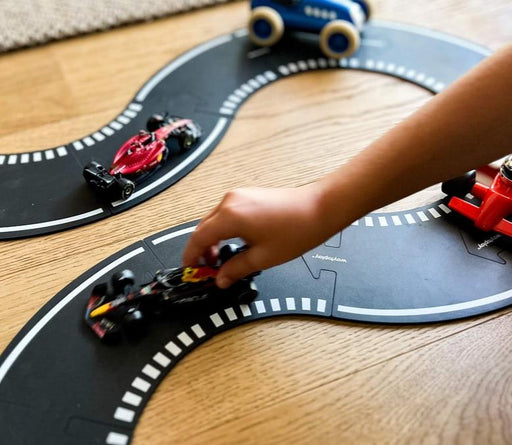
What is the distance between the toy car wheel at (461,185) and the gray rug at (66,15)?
1.97 feet

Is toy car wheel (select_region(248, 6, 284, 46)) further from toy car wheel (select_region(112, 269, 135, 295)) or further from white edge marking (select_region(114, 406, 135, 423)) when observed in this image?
white edge marking (select_region(114, 406, 135, 423))

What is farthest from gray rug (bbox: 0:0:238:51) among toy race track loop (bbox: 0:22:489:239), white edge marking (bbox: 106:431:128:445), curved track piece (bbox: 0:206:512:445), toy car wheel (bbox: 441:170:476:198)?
white edge marking (bbox: 106:431:128:445)

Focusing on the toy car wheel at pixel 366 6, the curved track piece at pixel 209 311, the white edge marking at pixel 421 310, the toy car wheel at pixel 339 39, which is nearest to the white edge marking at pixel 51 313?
the curved track piece at pixel 209 311

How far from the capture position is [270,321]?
665 millimetres

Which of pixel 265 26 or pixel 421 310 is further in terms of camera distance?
pixel 265 26

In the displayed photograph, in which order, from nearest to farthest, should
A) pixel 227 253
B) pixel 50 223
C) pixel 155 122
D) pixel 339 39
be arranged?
pixel 227 253, pixel 50 223, pixel 155 122, pixel 339 39

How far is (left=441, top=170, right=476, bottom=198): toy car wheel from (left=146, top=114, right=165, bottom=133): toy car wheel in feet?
1.29

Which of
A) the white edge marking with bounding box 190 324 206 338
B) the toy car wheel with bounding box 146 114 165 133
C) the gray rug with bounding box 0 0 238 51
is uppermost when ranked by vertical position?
the gray rug with bounding box 0 0 238 51

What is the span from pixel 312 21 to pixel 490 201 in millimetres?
467

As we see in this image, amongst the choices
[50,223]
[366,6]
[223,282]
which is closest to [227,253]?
[223,282]

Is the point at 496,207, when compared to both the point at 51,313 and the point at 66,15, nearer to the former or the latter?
the point at 51,313

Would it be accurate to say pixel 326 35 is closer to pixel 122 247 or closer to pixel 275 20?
pixel 275 20

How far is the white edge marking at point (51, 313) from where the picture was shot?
2.01 feet

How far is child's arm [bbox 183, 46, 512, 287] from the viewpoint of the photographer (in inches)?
21.0
